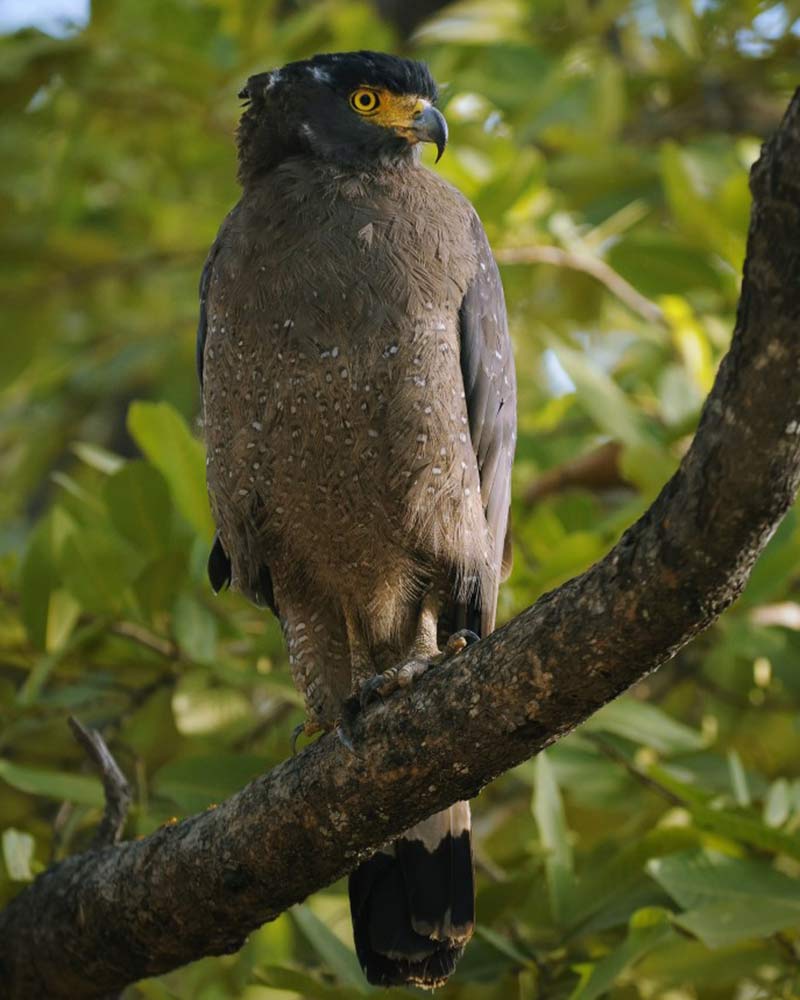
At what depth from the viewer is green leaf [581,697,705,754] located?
13.3 ft

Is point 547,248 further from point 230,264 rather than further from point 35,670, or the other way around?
point 35,670

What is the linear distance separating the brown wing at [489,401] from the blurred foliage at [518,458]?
41cm

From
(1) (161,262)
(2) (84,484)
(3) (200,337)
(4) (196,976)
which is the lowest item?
(4) (196,976)

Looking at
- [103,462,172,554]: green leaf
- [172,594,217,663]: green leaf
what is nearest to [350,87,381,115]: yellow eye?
[103,462,172,554]: green leaf

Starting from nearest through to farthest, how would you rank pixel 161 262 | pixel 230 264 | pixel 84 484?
pixel 230 264, pixel 84 484, pixel 161 262

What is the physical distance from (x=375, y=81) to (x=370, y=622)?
1631 millimetres

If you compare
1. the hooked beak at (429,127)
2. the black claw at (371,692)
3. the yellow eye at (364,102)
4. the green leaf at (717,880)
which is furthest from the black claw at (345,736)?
the yellow eye at (364,102)

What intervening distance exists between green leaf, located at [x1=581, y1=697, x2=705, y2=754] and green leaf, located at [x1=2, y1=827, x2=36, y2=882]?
165cm

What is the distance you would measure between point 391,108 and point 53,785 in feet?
7.20

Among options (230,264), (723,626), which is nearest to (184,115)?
(230,264)

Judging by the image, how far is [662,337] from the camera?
17.9 feet

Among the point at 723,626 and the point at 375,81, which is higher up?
the point at 375,81

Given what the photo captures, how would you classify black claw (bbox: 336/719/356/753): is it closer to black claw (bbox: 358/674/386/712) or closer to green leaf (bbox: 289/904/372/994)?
black claw (bbox: 358/674/386/712)

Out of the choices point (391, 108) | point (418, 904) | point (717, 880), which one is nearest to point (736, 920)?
point (717, 880)
